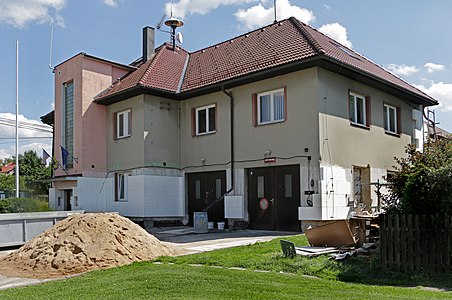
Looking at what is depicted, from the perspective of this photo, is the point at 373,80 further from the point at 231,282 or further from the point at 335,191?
the point at 231,282

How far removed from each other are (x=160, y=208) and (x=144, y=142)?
292 cm

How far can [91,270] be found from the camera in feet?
33.4

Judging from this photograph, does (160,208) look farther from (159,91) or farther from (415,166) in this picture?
(415,166)

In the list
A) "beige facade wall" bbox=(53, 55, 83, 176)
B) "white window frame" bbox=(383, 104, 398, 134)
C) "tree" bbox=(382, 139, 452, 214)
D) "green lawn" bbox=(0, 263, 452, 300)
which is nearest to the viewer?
"green lawn" bbox=(0, 263, 452, 300)

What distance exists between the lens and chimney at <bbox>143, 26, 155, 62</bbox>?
24484mm

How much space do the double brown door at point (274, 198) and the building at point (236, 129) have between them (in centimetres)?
4

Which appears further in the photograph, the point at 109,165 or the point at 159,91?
the point at 109,165

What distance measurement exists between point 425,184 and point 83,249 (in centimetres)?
743

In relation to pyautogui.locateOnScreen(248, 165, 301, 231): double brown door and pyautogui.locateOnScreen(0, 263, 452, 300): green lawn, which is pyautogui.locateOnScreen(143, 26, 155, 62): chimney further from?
pyautogui.locateOnScreen(0, 263, 452, 300): green lawn

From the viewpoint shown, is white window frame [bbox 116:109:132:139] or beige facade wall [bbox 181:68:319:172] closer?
beige facade wall [bbox 181:68:319:172]

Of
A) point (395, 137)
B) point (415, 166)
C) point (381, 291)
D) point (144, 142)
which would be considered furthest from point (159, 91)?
point (381, 291)

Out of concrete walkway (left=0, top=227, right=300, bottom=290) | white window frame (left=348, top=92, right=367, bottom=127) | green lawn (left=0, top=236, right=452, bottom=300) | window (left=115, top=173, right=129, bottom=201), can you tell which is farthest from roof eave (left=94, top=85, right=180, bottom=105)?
green lawn (left=0, top=236, right=452, bottom=300)

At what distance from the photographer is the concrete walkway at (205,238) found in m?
13.1

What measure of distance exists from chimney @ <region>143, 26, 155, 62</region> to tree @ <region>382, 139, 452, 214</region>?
55.4ft
